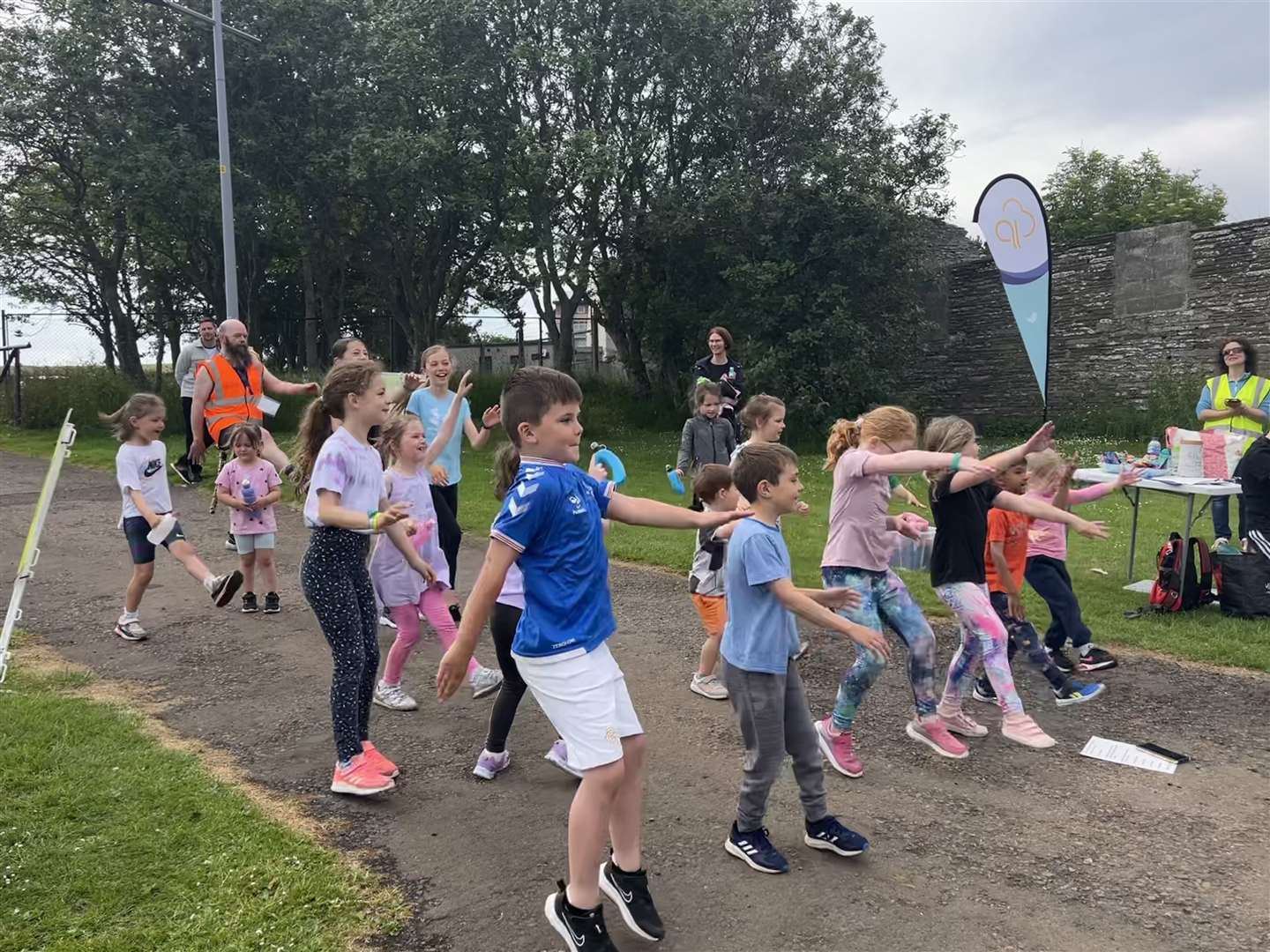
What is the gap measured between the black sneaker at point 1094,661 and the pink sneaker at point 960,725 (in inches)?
56.4

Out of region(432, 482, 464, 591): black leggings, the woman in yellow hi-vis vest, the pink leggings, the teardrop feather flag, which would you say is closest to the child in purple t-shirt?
region(432, 482, 464, 591): black leggings

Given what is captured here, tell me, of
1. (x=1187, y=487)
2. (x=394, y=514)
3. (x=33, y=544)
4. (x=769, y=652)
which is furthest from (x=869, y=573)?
(x=1187, y=487)

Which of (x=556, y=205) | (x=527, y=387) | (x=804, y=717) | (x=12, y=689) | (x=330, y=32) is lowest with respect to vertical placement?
(x=12, y=689)

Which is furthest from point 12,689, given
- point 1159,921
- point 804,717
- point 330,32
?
point 330,32

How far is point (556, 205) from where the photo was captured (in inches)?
819

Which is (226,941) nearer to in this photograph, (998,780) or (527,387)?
(527,387)

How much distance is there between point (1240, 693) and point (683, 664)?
3234 mm

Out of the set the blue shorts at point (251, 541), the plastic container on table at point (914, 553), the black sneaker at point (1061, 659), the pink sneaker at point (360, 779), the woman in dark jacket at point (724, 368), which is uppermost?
the woman in dark jacket at point (724, 368)

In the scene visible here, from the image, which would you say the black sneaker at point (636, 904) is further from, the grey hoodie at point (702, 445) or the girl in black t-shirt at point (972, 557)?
the grey hoodie at point (702, 445)

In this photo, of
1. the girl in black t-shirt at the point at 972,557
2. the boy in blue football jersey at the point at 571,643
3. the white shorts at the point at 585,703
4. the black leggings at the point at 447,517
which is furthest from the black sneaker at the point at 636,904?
the black leggings at the point at 447,517

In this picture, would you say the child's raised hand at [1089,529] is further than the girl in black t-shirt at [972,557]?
No

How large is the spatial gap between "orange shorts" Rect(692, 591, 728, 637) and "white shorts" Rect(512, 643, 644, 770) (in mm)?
2380

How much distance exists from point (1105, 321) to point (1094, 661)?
1760cm

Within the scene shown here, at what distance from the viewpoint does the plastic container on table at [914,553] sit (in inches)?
193
